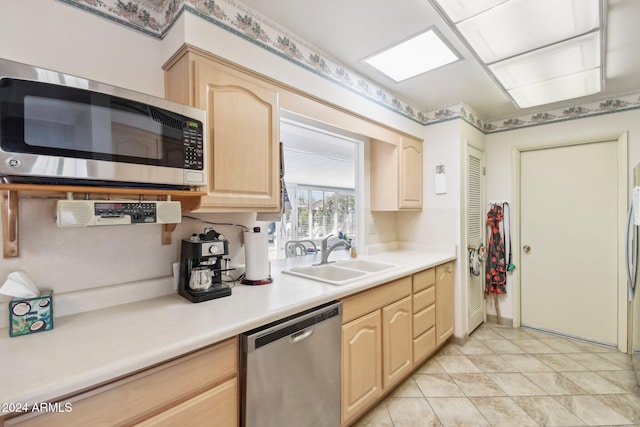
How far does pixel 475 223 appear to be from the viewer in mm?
2955

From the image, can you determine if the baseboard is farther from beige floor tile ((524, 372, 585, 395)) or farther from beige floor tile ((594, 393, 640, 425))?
beige floor tile ((594, 393, 640, 425))

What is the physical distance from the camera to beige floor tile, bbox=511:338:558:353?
2557 millimetres

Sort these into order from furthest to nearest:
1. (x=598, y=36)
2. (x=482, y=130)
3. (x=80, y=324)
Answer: (x=482, y=130) < (x=598, y=36) < (x=80, y=324)

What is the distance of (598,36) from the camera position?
1.53 meters

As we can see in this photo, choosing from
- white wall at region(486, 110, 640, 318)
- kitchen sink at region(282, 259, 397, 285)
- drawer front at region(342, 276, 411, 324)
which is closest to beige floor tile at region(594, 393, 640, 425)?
white wall at region(486, 110, 640, 318)

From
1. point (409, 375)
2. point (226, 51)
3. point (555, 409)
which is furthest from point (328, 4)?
point (555, 409)

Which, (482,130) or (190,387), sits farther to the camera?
(482,130)

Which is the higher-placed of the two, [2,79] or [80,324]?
[2,79]

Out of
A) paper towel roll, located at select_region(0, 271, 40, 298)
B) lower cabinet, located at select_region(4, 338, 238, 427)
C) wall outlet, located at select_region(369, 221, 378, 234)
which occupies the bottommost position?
lower cabinet, located at select_region(4, 338, 238, 427)

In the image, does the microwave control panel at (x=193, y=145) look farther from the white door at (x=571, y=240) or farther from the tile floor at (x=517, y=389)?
the white door at (x=571, y=240)

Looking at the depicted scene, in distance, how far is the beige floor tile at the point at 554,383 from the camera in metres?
1.97

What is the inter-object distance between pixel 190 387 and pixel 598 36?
2502 mm

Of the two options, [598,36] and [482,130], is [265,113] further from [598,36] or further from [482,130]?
[482,130]

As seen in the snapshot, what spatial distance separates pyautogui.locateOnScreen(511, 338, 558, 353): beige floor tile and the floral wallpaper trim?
7.13 ft
